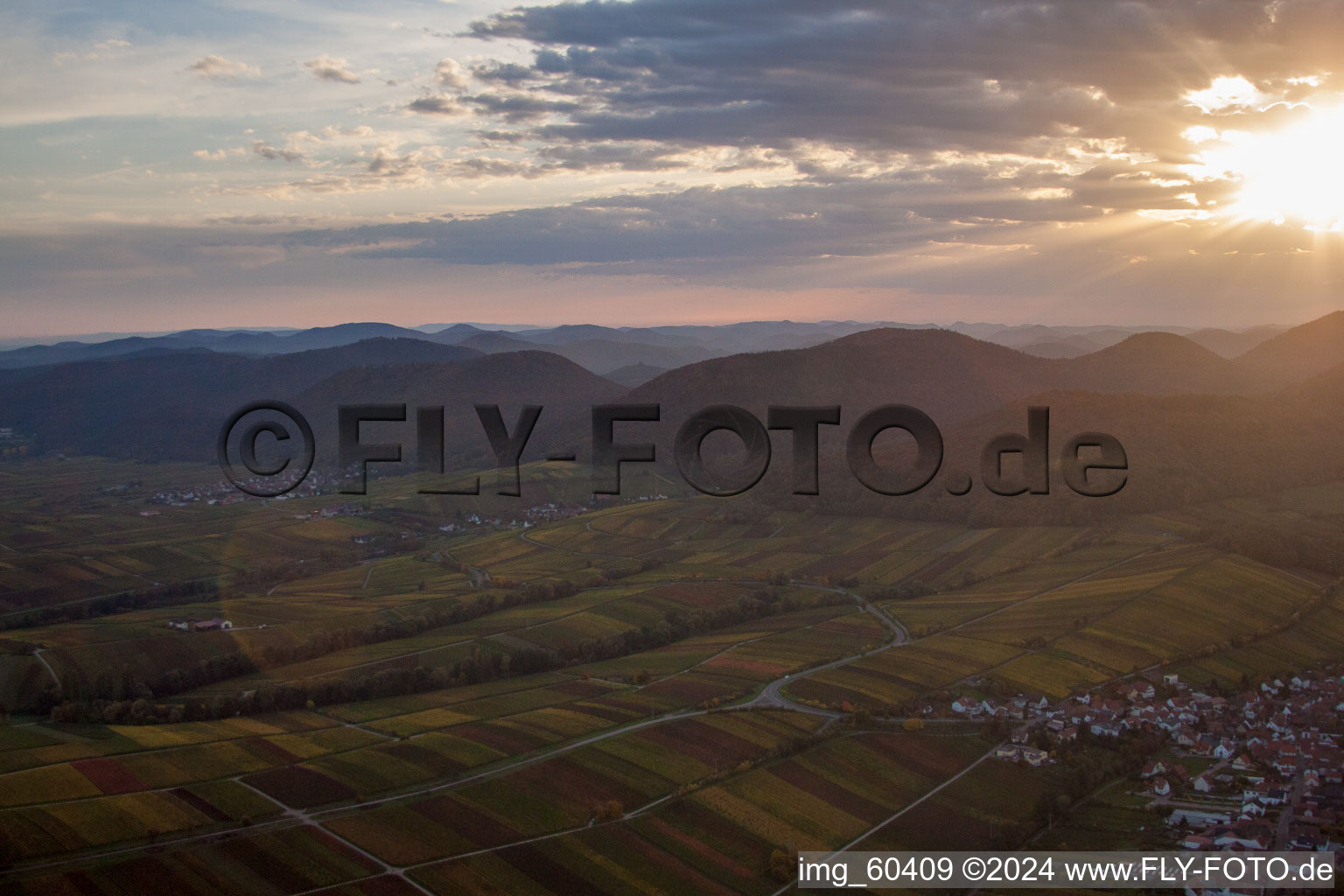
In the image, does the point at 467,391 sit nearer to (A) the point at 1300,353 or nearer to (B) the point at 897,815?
(A) the point at 1300,353

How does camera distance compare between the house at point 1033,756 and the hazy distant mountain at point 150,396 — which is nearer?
the house at point 1033,756

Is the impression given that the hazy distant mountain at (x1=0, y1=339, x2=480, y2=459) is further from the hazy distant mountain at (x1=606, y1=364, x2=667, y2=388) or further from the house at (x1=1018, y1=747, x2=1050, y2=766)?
the house at (x1=1018, y1=747, x2=1050, y2=766)

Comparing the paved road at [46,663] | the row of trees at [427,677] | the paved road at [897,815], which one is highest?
the paved road at [46,663]

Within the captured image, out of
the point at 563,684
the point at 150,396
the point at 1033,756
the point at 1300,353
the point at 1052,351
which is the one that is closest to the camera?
the point at 1033,756

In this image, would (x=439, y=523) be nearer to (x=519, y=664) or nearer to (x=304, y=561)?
(x=304, y=561)

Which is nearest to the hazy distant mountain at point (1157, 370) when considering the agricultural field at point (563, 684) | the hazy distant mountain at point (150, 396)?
the agricultural field at point (563, 684)

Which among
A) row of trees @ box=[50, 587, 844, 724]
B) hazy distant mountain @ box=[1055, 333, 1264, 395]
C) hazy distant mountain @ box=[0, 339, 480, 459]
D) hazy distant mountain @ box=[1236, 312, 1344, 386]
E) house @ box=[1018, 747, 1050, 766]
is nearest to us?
house @ box=[1018, 747, 1050, 766]

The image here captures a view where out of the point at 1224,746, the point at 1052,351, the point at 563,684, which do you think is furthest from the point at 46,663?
the point at 1052,351

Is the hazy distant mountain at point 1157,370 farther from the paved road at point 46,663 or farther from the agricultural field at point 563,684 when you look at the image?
the paved road at point 46,663

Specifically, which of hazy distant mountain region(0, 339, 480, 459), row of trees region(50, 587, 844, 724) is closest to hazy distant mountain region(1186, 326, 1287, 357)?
row of trees region(50, 587, 844, 724)
